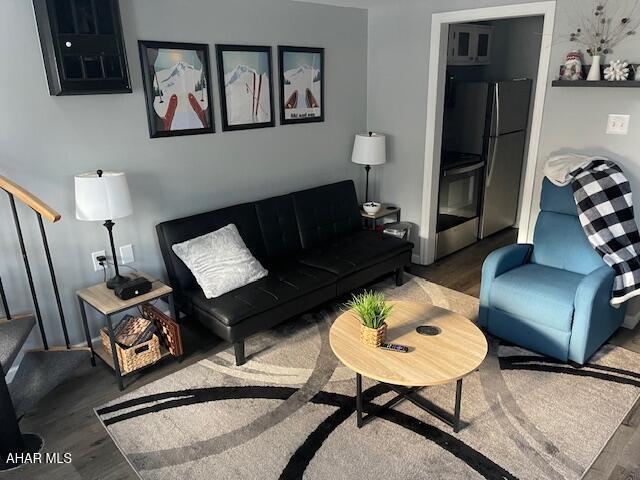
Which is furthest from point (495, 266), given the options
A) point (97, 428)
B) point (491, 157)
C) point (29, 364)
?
point (29, 364)

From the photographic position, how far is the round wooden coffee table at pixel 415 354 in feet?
7.06

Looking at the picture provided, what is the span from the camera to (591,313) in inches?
107

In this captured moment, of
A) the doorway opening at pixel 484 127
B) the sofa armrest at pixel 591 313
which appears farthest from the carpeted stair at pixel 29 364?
the doorway opening at pixel 484 127

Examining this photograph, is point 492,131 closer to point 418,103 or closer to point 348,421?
point 418,103

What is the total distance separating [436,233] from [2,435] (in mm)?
3503

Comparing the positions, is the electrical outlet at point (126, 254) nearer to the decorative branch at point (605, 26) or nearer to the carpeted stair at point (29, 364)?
the carpeted stair at point (29, 364)

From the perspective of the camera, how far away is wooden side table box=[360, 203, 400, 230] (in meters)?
4.26

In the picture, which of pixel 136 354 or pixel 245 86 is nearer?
pixel 136 354

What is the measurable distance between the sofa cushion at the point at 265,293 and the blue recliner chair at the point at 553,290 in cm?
111

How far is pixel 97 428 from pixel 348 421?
1261 mm

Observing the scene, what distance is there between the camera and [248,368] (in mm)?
2877

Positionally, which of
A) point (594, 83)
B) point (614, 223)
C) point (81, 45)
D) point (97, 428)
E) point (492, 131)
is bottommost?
point (97, 428)

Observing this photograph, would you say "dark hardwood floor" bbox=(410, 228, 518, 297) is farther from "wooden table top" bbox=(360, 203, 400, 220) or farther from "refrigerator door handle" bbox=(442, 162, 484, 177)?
"refrigerator door handle" bbox=(442, 162, 484, 177)

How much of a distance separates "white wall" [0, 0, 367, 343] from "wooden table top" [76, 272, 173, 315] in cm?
19
